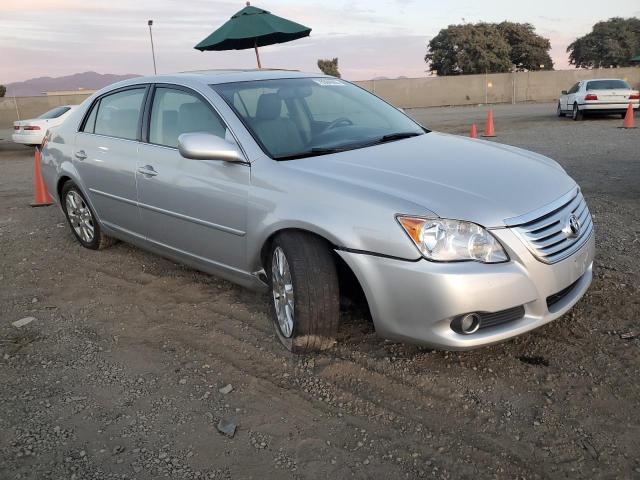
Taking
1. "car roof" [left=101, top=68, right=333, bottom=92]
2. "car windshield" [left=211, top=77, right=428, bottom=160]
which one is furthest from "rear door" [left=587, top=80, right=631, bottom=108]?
"car roof" [left=101, top=68, right=333, bottom=92]

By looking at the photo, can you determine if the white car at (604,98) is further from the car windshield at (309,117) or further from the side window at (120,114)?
the side window at (120,114)

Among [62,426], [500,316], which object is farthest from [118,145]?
[500,316]

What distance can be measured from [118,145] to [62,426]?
2434 mm

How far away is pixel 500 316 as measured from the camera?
111 inches

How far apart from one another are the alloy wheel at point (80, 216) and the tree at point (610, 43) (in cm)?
7088

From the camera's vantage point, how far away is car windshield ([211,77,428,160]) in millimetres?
3590

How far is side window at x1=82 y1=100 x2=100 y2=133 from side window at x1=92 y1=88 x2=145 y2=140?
0.15 feet

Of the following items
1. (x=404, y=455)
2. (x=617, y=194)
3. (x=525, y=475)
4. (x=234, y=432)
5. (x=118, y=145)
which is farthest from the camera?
(x=617, y=194)

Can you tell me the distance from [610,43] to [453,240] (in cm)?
7505

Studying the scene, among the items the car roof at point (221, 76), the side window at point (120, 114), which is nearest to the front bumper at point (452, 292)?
the car roof at point (221, 76)

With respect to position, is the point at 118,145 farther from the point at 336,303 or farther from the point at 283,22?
the point at 283,22

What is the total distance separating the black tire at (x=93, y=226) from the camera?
5.22 meters

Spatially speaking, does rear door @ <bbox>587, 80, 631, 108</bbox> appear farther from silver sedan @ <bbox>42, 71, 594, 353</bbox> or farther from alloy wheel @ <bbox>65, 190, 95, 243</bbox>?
alloy wheel @ <bbox>65, 190, 95, 243</bbox>

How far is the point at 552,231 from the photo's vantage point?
2.94 meters
